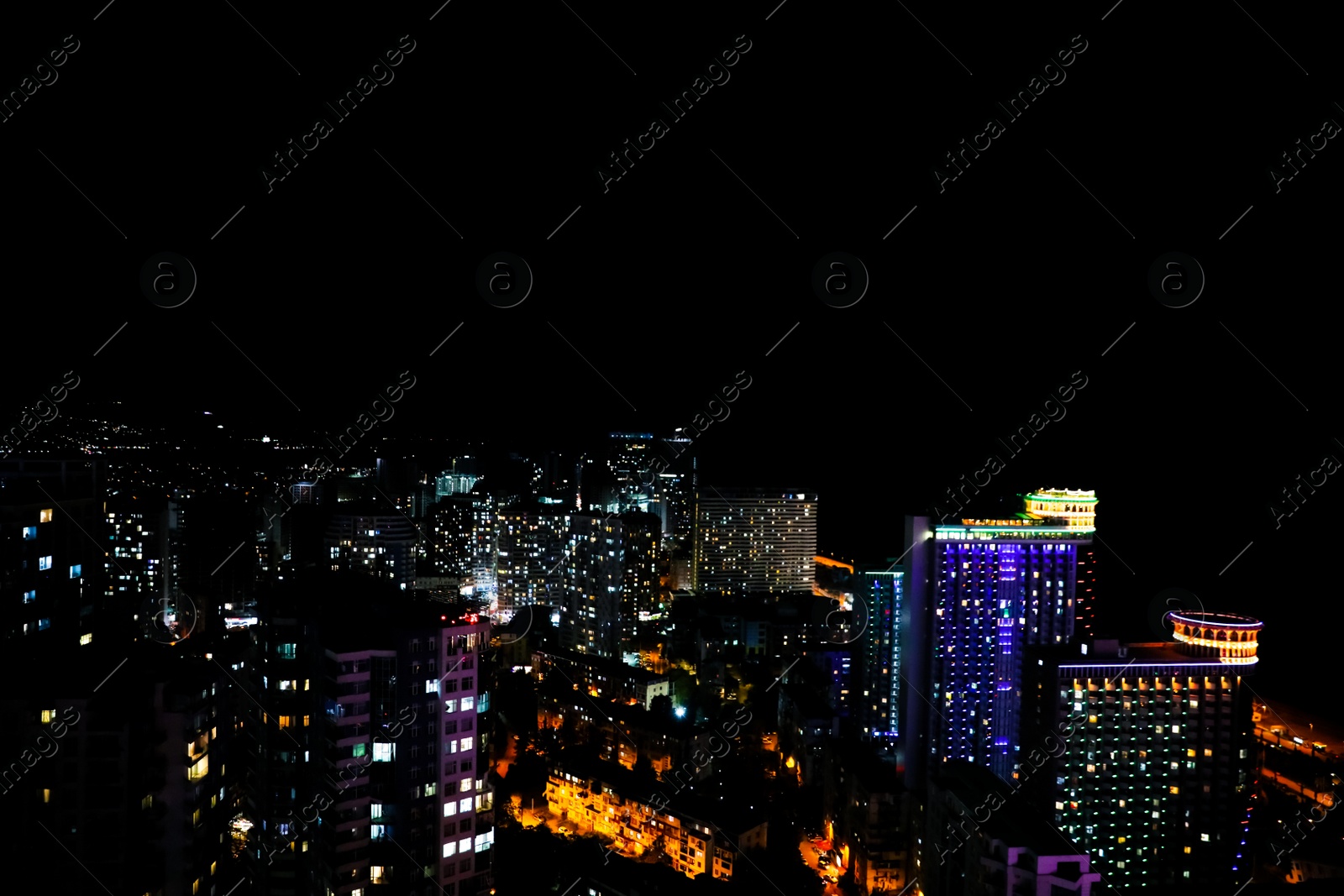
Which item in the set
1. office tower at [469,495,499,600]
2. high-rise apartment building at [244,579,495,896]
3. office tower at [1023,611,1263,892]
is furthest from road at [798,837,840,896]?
office tower at [469,495,499,600]

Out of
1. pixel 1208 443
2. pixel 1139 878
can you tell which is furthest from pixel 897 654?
pixel 1208 443

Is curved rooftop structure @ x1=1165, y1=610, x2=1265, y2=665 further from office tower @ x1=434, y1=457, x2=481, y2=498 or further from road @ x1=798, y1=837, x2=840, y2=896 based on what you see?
office tower @ x1=434, y1=457, x2=481, y2=498

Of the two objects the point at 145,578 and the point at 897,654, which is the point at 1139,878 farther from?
the point at 145,578

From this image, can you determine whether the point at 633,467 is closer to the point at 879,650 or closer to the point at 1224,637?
the point at 879,650

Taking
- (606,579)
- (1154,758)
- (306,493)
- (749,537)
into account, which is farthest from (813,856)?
(749,537)

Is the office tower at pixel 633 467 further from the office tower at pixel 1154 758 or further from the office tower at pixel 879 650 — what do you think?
the office tower at pixel 1154 758
